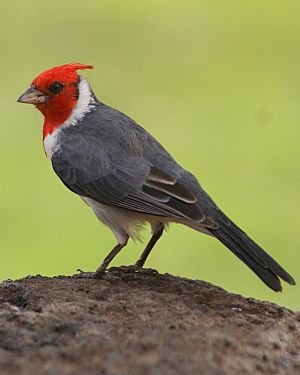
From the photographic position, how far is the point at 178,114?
11906 millimetres

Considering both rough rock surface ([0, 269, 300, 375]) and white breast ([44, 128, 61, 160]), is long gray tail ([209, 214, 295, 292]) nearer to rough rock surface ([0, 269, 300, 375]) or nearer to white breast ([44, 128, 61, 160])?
rough rock surface ([0, 269, 300, 375])

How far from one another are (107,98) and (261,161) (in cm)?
225

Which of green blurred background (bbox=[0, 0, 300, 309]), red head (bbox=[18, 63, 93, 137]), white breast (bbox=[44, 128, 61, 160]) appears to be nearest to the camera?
white breast (bbox=[44, 128, 61, 160])

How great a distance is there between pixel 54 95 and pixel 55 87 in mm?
54

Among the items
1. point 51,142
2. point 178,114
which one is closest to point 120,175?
point 51,142

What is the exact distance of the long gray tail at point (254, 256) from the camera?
525 cm

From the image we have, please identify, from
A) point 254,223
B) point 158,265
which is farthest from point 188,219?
point 254,223

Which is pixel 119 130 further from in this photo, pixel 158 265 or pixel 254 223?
pixel 254 223

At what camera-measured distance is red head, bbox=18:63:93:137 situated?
6.39 metres

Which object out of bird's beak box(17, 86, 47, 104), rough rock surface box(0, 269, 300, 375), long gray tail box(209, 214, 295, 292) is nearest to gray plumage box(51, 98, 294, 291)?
long gray tail box(209, 214, 295, 292)

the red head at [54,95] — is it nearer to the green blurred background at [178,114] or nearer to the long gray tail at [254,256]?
the long gray tail at [254,256]

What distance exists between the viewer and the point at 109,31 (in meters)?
14.5

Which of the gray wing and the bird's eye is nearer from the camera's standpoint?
the gray wing

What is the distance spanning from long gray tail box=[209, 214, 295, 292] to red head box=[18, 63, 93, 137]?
1478 millimetres
